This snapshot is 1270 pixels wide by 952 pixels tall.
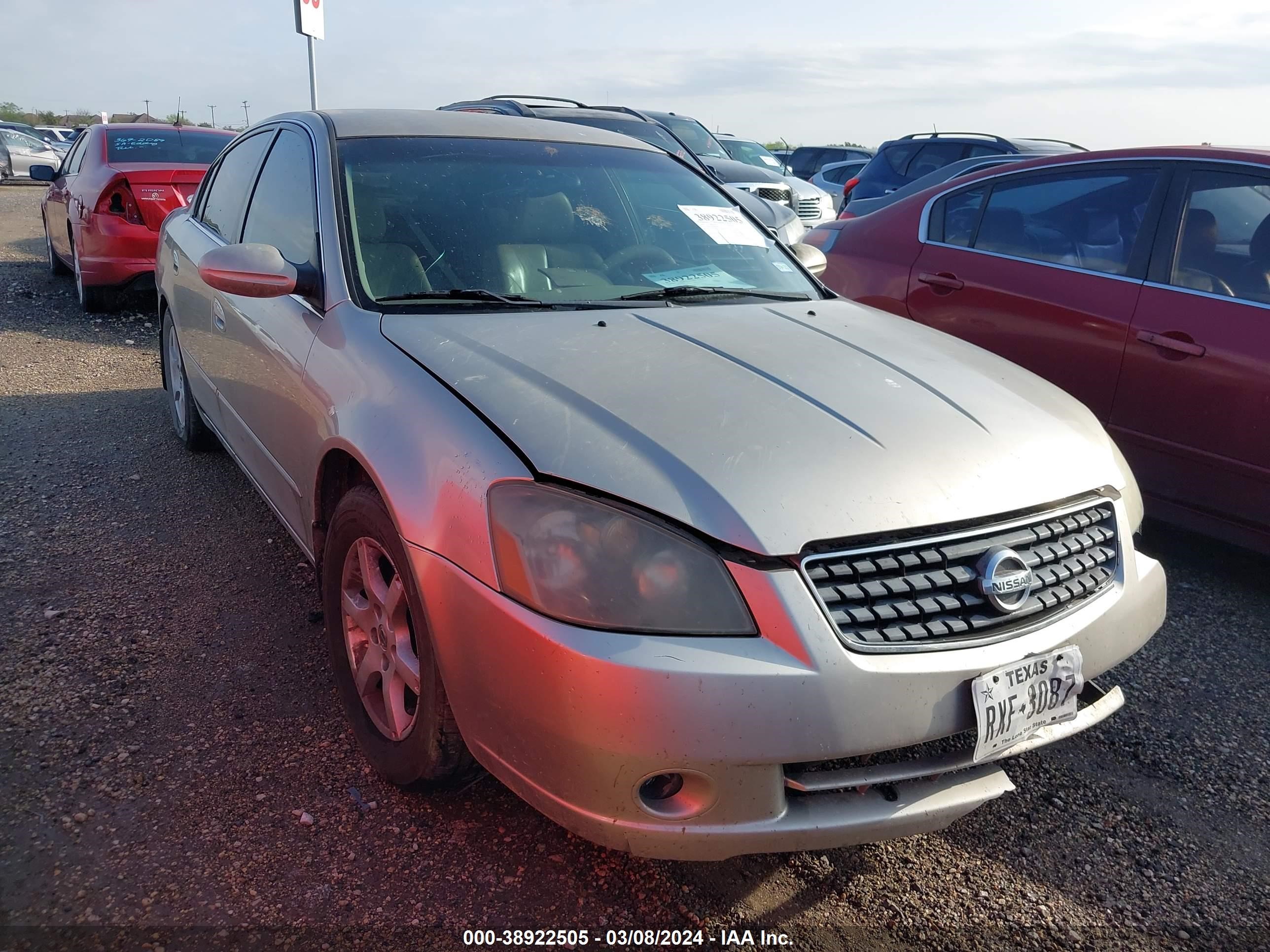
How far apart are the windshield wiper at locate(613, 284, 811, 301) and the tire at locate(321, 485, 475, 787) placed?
3.33 ft

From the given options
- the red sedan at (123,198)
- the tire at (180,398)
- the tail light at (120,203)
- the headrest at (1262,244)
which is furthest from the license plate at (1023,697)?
the tail light at (120,203)

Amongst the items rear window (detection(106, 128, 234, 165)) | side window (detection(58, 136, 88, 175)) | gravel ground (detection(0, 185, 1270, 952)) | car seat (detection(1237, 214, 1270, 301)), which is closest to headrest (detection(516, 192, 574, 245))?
gravel ground (detection(0, 185, 1270, 952))

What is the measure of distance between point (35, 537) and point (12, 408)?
216cm

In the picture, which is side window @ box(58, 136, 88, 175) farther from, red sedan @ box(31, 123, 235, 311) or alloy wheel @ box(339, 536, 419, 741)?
alloy wheel @ box(339, 536, 419, 741)

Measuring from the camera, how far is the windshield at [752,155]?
15914 mm

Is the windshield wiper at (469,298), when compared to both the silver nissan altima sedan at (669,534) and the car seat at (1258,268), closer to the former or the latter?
the silver nissan altima sedan at (669,534)

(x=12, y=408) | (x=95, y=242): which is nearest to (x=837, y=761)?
(x=12, y=408)

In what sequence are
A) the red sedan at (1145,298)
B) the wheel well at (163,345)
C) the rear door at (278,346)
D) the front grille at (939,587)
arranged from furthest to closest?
the wheel well at (163,345) < the red sedan at (1145,298) < the rear door at (278,346) < the front grille at (939,587)

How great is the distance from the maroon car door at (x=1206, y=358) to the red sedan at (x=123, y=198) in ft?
19.5

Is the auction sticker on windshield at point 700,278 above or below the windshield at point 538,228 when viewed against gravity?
below

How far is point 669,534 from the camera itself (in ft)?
5.94

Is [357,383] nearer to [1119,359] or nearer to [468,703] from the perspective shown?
[468,703]

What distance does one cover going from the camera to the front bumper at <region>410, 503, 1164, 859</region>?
1711 mm

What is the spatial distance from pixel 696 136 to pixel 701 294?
9.29 m
